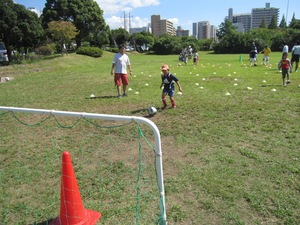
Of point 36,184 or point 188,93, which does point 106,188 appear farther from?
point 188,93

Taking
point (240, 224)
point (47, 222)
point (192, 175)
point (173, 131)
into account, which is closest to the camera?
point (240, 224)

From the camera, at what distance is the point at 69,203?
2.80 meters

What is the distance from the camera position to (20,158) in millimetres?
4516

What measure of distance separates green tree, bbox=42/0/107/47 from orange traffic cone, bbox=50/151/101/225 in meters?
32.9

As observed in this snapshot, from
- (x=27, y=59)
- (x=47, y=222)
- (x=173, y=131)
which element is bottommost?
(x=47, y=222)

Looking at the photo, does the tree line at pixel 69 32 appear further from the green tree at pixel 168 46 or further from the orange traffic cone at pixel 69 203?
the orange traffic cone at pixel 69 203

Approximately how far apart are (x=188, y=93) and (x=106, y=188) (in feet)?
19.8

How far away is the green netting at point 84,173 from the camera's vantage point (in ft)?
10.1

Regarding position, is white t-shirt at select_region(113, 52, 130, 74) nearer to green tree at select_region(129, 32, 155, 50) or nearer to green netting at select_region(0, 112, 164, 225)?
green netting at select_region(0, 112, 164, 225)

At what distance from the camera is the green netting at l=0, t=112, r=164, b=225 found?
3076mm

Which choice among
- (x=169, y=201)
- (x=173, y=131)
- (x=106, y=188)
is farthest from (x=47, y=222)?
(x=173, y=131)

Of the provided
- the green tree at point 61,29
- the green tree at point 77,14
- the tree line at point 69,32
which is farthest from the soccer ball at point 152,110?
the green tree at point 77,14

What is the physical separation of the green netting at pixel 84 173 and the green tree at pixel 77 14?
29.7 meters

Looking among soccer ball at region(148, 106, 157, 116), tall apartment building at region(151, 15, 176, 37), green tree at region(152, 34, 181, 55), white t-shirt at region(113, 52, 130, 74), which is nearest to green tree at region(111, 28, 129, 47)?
green tree at region(152, 34, 181, 55)
